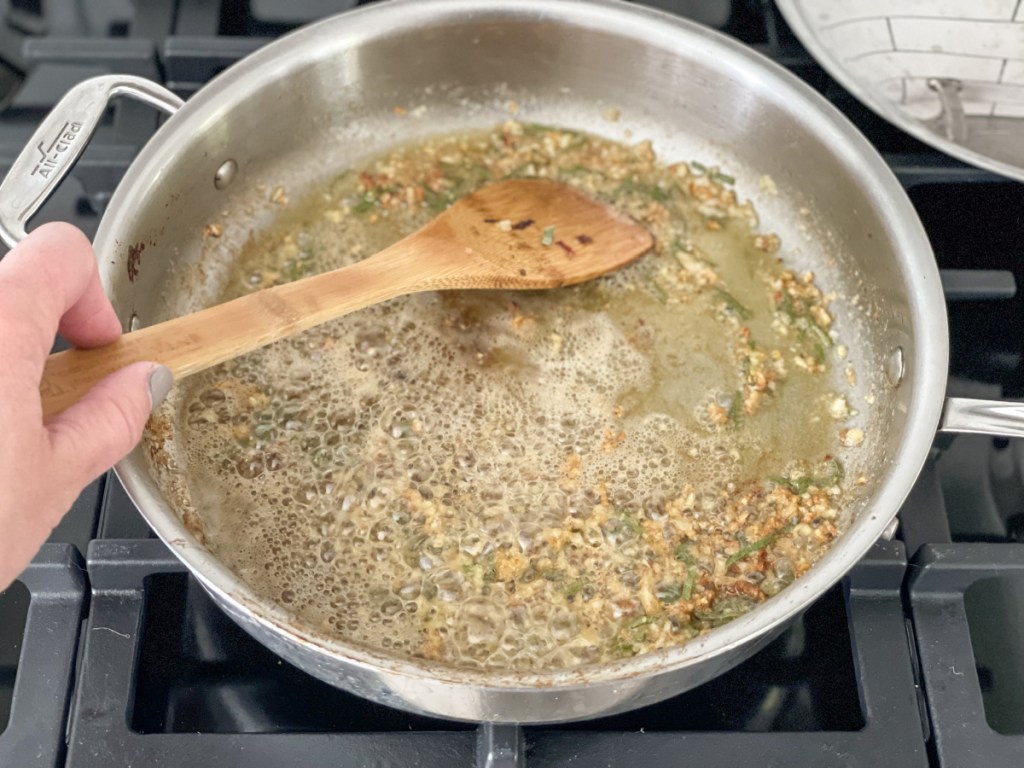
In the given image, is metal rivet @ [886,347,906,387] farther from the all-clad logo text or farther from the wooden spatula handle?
the all-clad logo text

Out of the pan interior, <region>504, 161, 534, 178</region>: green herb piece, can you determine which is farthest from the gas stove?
<region>504, 161, 534, 178</region>: green herb piece

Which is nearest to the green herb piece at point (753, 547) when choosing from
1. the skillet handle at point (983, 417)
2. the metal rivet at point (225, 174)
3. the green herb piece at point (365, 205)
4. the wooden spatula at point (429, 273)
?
the skillet handle at point (983, 417)

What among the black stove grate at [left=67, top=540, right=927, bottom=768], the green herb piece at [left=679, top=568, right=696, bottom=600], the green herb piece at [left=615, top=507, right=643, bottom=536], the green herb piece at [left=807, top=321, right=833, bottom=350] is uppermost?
the green herb piece at [left=807, top=321, right=833, bottom=350]

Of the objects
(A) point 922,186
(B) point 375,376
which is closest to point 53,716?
(B) point 375,376

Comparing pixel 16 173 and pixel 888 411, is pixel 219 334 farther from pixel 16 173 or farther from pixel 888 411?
pixel 888 411

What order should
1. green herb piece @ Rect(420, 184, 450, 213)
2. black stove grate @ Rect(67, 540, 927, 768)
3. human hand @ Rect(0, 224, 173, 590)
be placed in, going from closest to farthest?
human hand @ Rect(0, 224, 173, 590) < black stove grate @ Rect(67, 540, 927, 768) < green herb piece @ Rect(420, 184, 450, 213)
